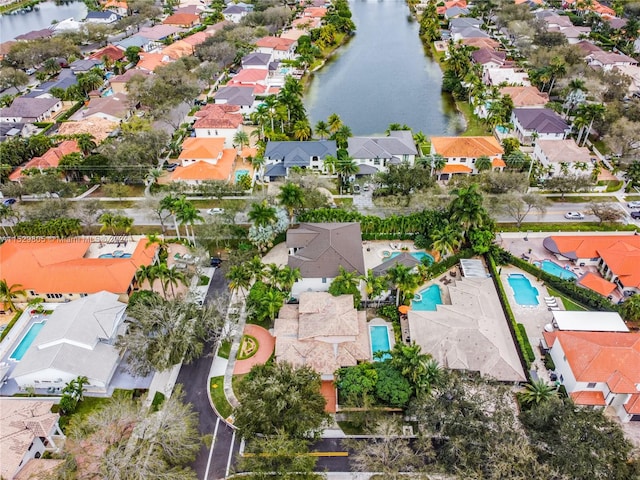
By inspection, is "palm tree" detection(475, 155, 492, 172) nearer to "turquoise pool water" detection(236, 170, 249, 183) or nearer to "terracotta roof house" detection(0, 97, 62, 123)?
"turquoise pool water" detection(236, 170, 249, 183)

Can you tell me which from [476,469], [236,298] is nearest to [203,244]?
[236,298]

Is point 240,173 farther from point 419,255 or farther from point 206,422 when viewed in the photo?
point 206,422

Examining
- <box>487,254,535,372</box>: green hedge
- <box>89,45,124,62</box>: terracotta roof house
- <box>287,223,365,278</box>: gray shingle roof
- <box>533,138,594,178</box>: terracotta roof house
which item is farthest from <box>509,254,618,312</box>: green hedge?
<box>89,45,124,62</box>: terracotta roof house

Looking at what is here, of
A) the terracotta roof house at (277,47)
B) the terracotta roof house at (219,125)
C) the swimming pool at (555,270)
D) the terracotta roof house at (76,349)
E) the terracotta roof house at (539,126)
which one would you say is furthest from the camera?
the terracotta roof house at (277,47)

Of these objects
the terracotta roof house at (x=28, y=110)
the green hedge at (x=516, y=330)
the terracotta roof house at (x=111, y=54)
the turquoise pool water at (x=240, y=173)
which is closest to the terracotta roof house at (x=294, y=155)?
the turquoise pool water at (x=240, y=173)

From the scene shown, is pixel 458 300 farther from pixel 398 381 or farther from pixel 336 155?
pixel 336 155

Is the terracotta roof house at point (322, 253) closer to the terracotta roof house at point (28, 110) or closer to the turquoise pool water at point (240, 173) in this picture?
the turquoise pool water at point (240, 173)
